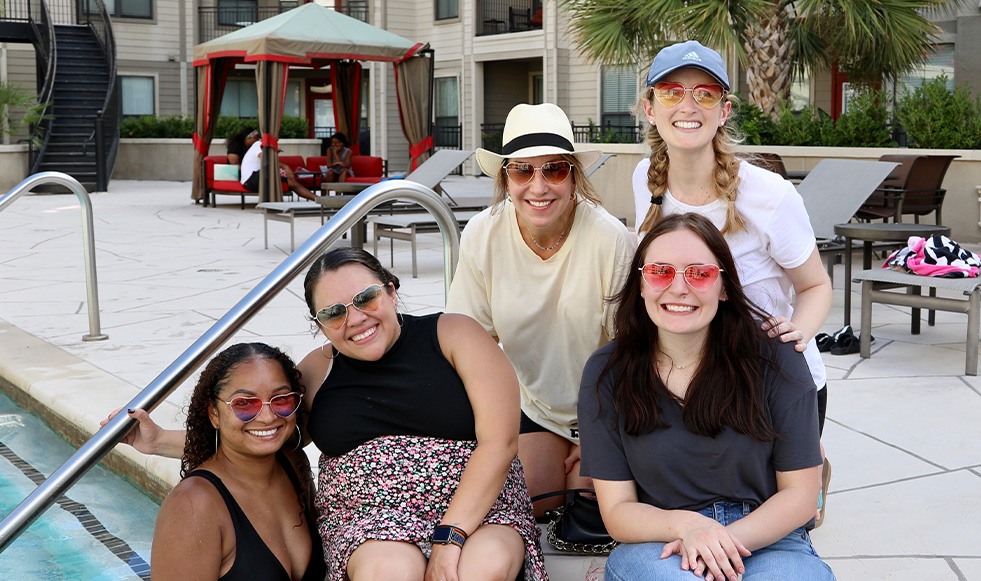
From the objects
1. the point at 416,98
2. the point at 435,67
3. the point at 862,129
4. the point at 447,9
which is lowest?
the point at 862,129

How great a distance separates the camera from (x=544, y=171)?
2.92 meters

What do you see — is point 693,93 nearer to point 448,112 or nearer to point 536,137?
point 536,137

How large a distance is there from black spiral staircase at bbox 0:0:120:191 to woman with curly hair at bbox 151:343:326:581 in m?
18.4

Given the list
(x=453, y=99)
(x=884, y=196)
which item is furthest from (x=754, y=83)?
(x=453, y=99)

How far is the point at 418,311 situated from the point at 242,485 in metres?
4.41

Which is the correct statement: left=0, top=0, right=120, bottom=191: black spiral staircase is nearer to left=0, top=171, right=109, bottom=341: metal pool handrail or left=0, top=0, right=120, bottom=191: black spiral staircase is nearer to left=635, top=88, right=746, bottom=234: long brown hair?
left=0, top=171, right=109, bottom=341: metal pool handrail

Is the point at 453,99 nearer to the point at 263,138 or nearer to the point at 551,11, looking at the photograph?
the point at 551,11

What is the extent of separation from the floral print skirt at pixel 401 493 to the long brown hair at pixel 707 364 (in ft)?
1.43

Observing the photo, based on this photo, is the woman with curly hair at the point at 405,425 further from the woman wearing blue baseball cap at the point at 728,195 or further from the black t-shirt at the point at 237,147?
the black t-shirt at the point at 237,147

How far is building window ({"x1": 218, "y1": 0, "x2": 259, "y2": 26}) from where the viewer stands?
97.1ft

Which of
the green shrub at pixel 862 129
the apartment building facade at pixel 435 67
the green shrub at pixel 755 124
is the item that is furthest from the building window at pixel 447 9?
the green shrub at pixel 862 129

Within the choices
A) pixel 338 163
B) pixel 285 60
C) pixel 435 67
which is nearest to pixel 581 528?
pixel 285 60

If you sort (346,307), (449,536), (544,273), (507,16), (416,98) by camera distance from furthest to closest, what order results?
(507,16), (416,98), (544,273), (346,307), (449,536)

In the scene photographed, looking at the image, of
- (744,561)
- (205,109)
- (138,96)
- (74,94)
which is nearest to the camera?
(744,561)
